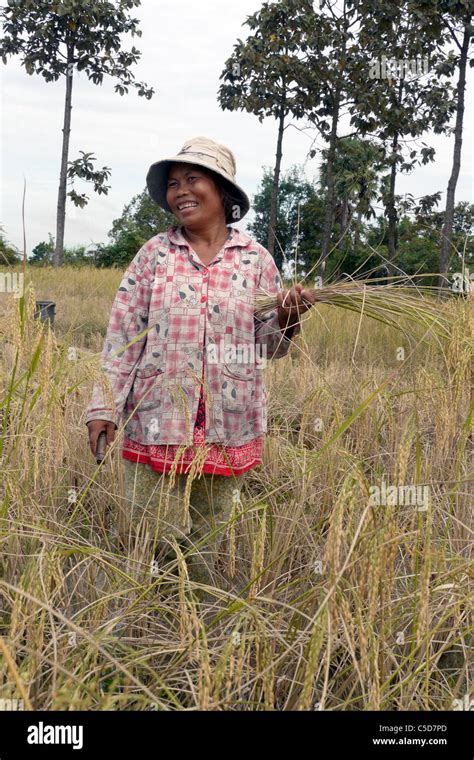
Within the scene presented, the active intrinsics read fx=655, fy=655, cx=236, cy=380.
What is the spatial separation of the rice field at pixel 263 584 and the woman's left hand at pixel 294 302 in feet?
0.17

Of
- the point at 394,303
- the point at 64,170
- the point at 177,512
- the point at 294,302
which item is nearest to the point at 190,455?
the point at 177,512

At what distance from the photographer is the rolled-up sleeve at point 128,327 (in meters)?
1.80

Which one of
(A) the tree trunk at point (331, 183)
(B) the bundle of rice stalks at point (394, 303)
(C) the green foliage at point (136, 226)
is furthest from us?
(C) the green foliage at point (136, 226)

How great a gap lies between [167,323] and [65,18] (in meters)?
10.8

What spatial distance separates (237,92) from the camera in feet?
37.5

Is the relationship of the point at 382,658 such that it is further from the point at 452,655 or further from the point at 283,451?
the point at 283,451

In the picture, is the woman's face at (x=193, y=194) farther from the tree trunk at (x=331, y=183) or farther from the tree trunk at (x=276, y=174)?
the tree trunk at (x=276, y=174)

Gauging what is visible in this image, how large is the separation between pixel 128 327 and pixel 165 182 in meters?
0.47

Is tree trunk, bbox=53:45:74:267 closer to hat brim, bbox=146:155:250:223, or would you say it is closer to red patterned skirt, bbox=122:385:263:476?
hat brim, bbox=146:155:250:223

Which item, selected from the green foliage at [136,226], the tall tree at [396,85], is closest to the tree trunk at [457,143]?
the tall tree at [396,85]

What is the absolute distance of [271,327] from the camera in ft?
5.89

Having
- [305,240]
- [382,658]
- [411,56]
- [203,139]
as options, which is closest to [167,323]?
[203,139]

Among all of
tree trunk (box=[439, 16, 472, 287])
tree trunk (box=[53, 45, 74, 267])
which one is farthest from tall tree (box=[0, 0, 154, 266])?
tree trunk (box=[439, 16, 472, 287])

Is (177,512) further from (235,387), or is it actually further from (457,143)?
(457,143)
